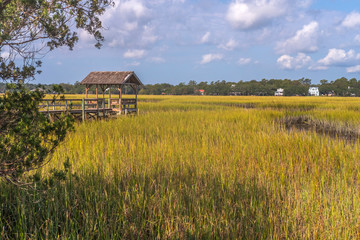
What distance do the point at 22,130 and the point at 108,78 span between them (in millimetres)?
18445

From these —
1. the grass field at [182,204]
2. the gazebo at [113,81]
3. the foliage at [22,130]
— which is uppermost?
the gazebo at [113,81]

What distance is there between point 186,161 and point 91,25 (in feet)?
11.3

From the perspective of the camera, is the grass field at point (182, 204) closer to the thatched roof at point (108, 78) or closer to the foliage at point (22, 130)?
the foliage at point (22, 130)

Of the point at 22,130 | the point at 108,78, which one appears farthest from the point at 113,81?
the point at 22,130

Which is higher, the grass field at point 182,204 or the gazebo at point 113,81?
the gazebo at point 113,81

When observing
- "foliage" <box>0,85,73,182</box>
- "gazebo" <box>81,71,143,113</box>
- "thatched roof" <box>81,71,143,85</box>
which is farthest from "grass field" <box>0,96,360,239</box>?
"thatched roof" <box>81,71,143,85</box>

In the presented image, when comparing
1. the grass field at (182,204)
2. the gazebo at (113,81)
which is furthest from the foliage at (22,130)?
the gazebo at (113,81)

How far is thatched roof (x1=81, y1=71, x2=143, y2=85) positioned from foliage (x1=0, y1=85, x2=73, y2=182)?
16920 millimetres

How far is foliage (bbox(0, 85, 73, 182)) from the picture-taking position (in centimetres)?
289

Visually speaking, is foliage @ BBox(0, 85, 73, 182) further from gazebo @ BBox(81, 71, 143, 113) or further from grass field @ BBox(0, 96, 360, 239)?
gazebo @ BBox(81, 71, 143, 113)

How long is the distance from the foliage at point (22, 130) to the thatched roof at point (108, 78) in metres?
16.9

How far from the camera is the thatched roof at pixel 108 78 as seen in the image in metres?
20.0

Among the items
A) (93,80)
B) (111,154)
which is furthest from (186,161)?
(93,80)

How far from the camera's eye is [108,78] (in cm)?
2050
